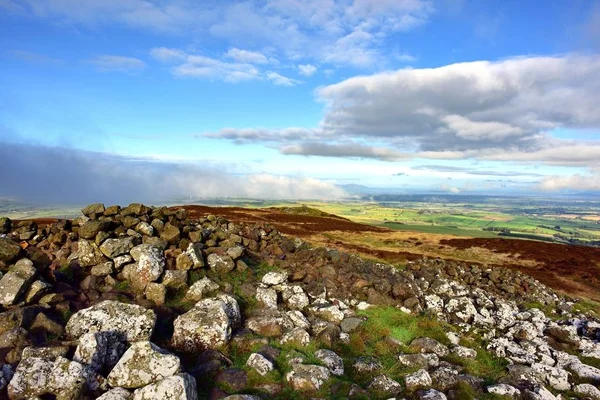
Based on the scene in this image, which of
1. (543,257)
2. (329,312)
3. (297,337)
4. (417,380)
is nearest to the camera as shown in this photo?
(417,380)

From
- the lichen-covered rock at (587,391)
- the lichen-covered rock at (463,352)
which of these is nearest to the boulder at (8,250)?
the lichen-covered rock at (463,352)

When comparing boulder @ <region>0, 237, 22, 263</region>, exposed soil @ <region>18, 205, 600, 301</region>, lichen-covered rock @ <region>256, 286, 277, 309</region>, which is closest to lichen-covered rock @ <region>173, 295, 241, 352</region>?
lichen-covered rock @ <region>256, 286, 277, 309</region>

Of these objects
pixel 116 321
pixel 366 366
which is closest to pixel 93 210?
pixel 116 321

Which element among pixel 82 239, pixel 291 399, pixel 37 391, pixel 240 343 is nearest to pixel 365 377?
pixel 291 399

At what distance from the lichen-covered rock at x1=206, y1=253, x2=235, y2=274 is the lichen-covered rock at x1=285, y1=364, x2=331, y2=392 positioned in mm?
7677

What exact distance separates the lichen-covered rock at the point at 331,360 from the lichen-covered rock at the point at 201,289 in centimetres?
575

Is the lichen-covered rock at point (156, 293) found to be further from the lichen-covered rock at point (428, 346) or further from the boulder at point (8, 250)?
the lichen-covered rock at point (428, 346)

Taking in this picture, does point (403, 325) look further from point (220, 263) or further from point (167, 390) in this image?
point (167, 390)

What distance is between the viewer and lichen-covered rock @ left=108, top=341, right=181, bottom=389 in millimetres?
9969

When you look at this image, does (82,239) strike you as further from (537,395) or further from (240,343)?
(537,395)

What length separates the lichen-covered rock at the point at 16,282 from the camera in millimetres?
13227

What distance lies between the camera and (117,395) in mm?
9398

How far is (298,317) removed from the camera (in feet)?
51.1

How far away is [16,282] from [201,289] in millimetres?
6664
